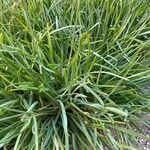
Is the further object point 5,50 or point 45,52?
point 45,52

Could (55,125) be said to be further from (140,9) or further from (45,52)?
(140,9)

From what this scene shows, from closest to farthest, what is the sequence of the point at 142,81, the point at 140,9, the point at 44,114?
the point at 44,114, the point at 142,81, the point at 140,9

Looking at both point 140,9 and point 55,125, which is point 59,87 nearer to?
point 55,125

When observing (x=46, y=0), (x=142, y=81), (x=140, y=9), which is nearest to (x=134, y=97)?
(x=142, y=81)

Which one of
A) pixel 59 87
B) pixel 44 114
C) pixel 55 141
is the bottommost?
pixel 55 141

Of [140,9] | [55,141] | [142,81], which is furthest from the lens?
[140,9]

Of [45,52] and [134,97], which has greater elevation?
[45,52]
